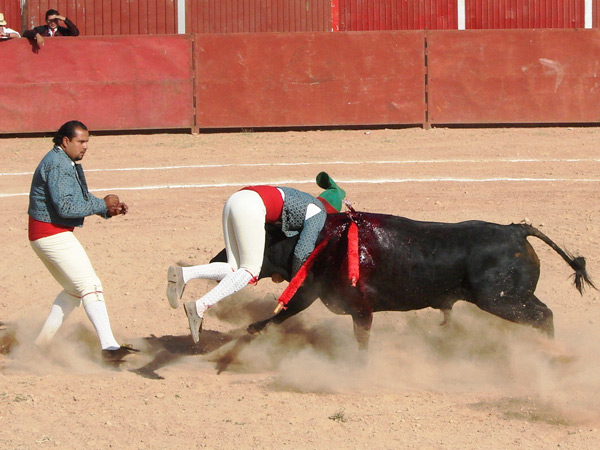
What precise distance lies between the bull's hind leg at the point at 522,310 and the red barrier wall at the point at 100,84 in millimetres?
9458

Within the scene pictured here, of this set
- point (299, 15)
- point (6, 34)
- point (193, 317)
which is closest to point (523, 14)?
point (299, 15)

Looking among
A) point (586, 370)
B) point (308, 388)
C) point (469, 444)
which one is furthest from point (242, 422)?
point (586, 370)

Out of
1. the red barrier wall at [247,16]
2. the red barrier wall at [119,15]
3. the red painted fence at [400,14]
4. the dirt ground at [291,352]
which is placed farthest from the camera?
the red painted fence at [400,14]

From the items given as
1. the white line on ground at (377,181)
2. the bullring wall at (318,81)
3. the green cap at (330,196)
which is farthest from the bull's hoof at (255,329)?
the bullring wall at (318,81)

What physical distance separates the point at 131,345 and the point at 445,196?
4.61 metres

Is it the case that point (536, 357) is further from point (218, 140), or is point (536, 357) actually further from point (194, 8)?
point (194, 8)

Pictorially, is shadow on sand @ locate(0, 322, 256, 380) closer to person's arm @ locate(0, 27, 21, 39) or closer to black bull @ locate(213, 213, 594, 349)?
black bull @ locate(213, 213, 594, 349)

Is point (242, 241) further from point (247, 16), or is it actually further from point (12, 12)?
point (12, 12)

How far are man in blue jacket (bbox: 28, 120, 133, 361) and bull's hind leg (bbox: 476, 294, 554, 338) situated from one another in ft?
7.79

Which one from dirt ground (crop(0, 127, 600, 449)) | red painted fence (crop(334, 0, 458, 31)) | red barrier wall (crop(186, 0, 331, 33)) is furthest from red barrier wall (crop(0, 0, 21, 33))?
dirt ground (crop(0, 127, 600, 449))

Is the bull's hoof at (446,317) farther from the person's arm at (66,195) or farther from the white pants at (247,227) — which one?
the person's arm at (66,195)

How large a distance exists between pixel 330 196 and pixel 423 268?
996 mm

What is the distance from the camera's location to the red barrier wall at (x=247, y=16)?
1889cm

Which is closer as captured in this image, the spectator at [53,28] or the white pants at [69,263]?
the white pants at [69,263]
